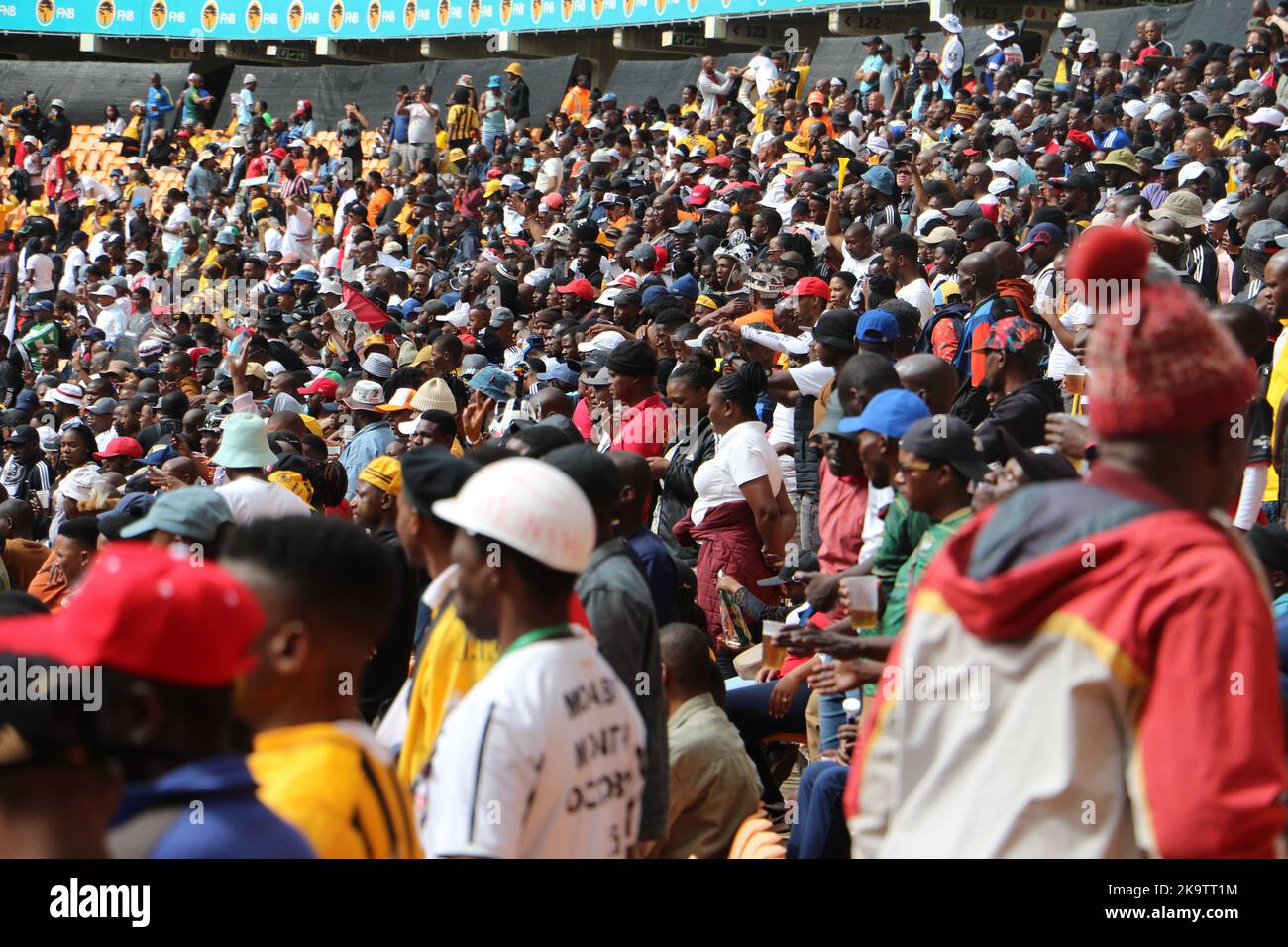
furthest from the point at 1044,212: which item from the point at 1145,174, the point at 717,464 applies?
the point at 717,464

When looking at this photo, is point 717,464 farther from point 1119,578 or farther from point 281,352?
point 281,352

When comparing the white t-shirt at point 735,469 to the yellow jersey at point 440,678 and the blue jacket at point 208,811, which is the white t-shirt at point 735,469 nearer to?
the yellow jersey at point 440,678

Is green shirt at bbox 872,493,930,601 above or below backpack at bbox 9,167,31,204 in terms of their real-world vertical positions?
below

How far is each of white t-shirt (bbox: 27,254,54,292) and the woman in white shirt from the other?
1667 cm

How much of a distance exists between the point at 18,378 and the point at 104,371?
2.55 metres

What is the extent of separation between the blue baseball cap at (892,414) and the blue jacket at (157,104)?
28414 mm

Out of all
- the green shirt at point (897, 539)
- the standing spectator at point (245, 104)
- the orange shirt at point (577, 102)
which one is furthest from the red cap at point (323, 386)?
the standing spectator at point (245, 104)

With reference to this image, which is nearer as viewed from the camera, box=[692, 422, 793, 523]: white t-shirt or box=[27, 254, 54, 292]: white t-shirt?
Result: box=[692, 422, 793, 523]: white t-shirt

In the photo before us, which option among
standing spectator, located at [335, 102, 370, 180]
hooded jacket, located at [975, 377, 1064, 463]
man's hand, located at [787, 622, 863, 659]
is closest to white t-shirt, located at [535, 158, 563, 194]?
standing spectator, located at [335, 102, 370, 180]

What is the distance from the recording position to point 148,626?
1962mm

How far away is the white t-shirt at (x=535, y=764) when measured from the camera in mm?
2650

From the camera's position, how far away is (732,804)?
4.95 meters

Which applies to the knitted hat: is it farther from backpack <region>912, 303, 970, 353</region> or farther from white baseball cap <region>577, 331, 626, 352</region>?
white baseball cap <region>577, 331, 626, 352</region>

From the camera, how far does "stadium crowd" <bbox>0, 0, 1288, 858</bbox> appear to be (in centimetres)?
204
